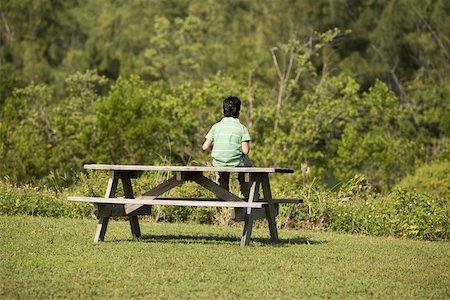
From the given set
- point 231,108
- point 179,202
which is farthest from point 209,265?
point 231,108

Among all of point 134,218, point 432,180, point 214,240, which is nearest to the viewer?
point 134,218

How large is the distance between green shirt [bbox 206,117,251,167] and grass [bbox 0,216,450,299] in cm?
91

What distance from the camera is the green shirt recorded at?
10.9 m

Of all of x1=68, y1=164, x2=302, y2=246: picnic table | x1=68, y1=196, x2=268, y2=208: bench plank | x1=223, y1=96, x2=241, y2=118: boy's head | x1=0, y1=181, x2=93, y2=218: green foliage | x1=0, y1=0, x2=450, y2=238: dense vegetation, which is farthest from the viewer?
x1=0, y1=0, x2=450, y2=238: dense vegetation

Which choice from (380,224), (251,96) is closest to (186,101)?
(251,96)

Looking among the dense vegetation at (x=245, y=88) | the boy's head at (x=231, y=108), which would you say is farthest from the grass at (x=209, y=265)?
the dense vegetation at (x=245, y=88)

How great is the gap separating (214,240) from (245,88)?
73.2 ft

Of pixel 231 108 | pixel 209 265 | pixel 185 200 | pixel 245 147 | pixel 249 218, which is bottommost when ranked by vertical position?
pixel 209 265

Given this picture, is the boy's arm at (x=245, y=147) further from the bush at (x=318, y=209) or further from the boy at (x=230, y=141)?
the bush at (x=318, y=209)

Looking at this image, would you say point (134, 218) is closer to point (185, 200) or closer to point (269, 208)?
point (185, 200)

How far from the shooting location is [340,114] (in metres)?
33.4

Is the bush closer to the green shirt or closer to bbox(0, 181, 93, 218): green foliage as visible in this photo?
bbox(0, 181, 93, 218): green foliage

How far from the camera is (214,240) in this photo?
11.3m

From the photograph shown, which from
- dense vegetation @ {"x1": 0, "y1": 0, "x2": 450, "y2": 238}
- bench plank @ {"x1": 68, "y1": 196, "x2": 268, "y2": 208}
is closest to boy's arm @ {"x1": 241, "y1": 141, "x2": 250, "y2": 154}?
bench plank @ {"x1": 68, "y1": 196, "x2": 268, "y2": 208}
